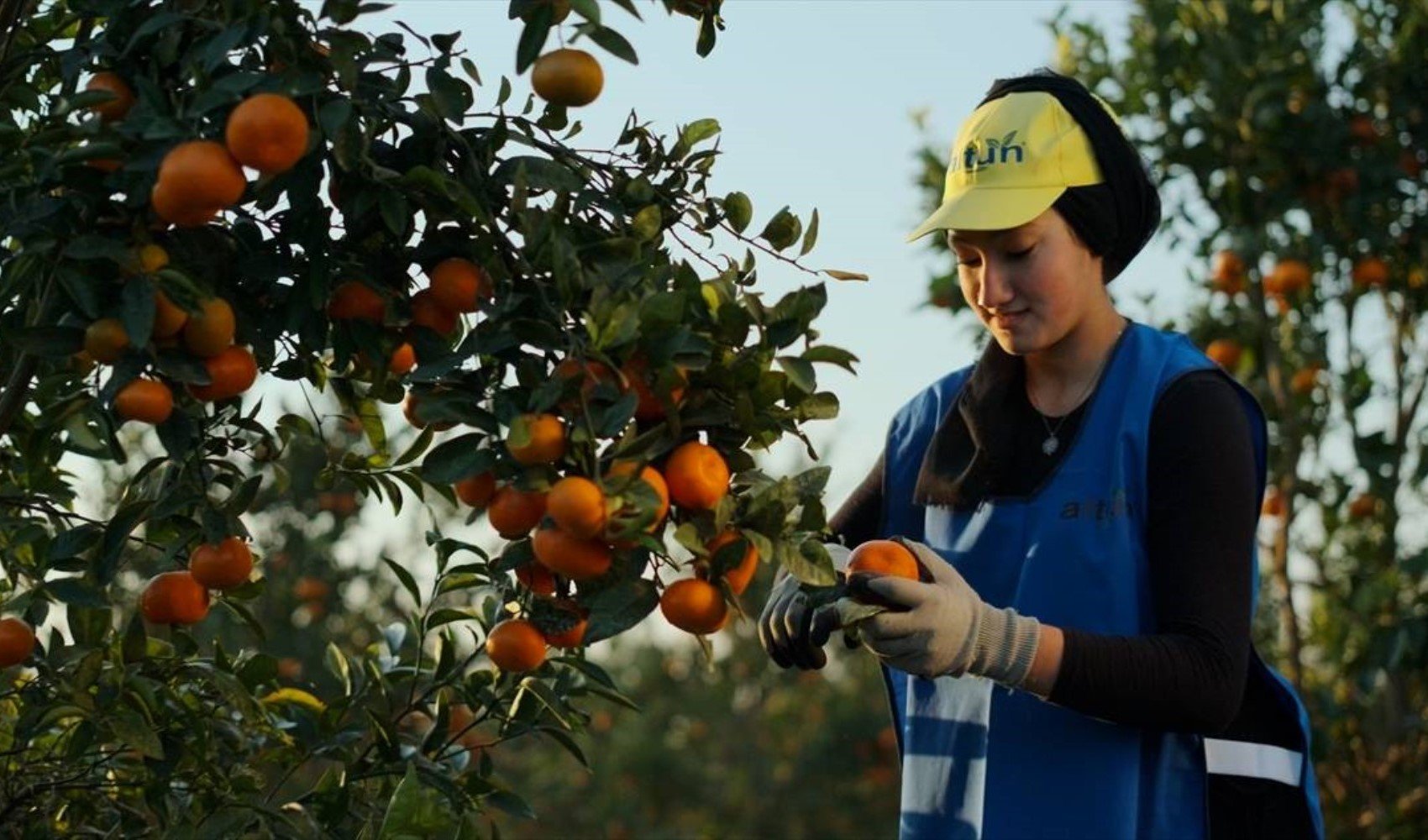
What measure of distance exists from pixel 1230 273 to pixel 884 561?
12.5ft

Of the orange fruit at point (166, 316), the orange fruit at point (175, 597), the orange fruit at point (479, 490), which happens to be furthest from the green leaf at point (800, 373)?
the orange fruit at point (175, 597)

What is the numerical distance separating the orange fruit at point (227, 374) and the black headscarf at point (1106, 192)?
96cm

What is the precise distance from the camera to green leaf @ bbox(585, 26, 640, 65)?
169 cm

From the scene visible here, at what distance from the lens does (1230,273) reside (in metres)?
5.49

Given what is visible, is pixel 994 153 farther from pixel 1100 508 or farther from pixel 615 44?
pixel 615 44

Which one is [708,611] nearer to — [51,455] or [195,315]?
[195,315]

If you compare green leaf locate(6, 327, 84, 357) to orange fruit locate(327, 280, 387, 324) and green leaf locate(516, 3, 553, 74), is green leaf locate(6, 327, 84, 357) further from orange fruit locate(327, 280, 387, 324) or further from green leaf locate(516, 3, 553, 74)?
green leaf locate(516, 3, 553, 74)

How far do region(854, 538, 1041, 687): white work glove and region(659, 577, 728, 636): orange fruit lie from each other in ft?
0.93

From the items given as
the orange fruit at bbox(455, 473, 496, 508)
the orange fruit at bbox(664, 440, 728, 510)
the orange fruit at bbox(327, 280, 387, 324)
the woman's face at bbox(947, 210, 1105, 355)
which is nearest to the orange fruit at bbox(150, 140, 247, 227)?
the orange fruit at bbox(327, 280, 387, 324)

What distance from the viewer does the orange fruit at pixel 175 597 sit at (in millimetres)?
2014

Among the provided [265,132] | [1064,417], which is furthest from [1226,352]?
[265,132]

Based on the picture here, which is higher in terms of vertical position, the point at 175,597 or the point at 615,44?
the point at 615,44

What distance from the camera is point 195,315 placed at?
164cm

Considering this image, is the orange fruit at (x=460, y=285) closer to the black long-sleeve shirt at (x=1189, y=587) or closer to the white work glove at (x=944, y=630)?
the white work glove at (x=944, y=630)
